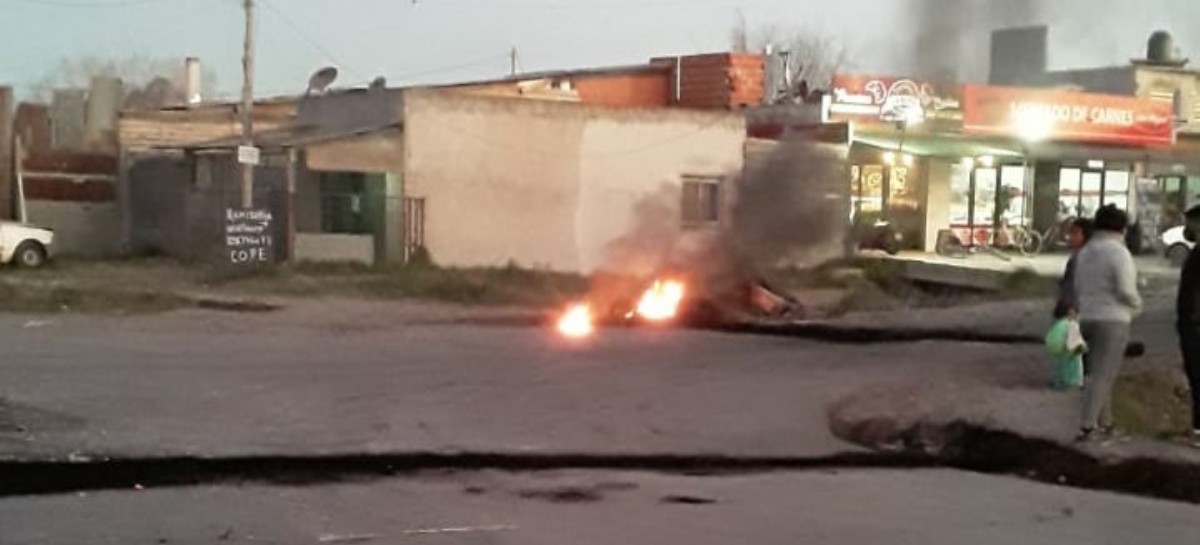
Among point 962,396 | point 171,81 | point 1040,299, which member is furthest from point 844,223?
point 171,81

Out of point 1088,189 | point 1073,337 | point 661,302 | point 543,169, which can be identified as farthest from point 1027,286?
point 1088,189

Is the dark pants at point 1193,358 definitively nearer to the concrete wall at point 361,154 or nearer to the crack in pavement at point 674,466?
the crack in pavement at point 674,466

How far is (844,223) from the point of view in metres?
32.8

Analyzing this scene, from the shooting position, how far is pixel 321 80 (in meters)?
36.8

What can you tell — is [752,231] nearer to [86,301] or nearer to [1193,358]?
[86,301]

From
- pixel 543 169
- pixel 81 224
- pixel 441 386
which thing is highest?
pixel 543 169

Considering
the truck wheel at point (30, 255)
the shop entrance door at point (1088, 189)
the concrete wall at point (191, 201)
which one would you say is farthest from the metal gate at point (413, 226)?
the shop entrance door at point (1088, 189)

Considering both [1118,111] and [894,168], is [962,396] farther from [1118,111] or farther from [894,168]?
[1118,111]

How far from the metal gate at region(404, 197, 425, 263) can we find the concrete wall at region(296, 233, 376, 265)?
2.78 ft

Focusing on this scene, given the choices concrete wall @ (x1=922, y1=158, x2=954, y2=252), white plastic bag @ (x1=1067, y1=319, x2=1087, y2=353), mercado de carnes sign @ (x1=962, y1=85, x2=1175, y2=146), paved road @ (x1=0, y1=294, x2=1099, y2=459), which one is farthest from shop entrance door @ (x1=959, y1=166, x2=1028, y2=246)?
white plastic bag @ (x1=1067, y1=319, x2=1087, y2=353)

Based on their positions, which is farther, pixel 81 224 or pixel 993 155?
pixel 993 155

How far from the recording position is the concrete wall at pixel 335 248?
2948 centimetres

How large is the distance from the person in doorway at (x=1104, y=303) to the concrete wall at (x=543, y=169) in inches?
797

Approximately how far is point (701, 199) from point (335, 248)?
8958 mm
